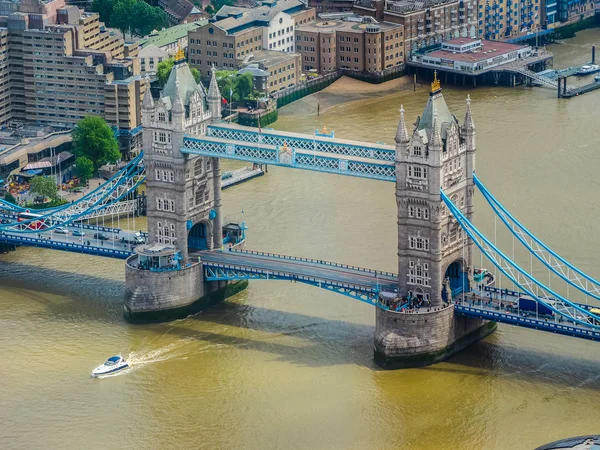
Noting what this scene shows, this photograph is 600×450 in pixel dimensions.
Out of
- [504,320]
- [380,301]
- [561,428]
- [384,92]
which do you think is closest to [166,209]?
[380,301]

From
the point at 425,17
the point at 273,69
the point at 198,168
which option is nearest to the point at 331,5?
the point at 425,17

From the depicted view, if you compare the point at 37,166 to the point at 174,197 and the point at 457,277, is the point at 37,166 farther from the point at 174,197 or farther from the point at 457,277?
the point at 457,277

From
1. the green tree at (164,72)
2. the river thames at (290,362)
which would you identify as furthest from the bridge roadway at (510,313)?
the green tree at (164,72)

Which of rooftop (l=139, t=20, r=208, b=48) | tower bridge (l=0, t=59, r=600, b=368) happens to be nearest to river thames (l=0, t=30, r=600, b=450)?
tower bridge (l=0, t=59, r=600, b=368)

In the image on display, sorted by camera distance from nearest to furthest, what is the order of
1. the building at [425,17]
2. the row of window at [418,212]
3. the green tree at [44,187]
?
the row of window at [418,212] < the green tree at [44,187] < the building at [425,17]

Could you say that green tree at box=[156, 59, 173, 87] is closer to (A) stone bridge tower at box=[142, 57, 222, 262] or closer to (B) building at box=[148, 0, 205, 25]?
(B) building at box=[148, 0, 205, 25]

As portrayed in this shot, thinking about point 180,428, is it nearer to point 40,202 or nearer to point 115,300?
point 115,300

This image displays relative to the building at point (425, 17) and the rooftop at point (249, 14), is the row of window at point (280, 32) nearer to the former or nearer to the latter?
the rooftop at point (249, 14)
